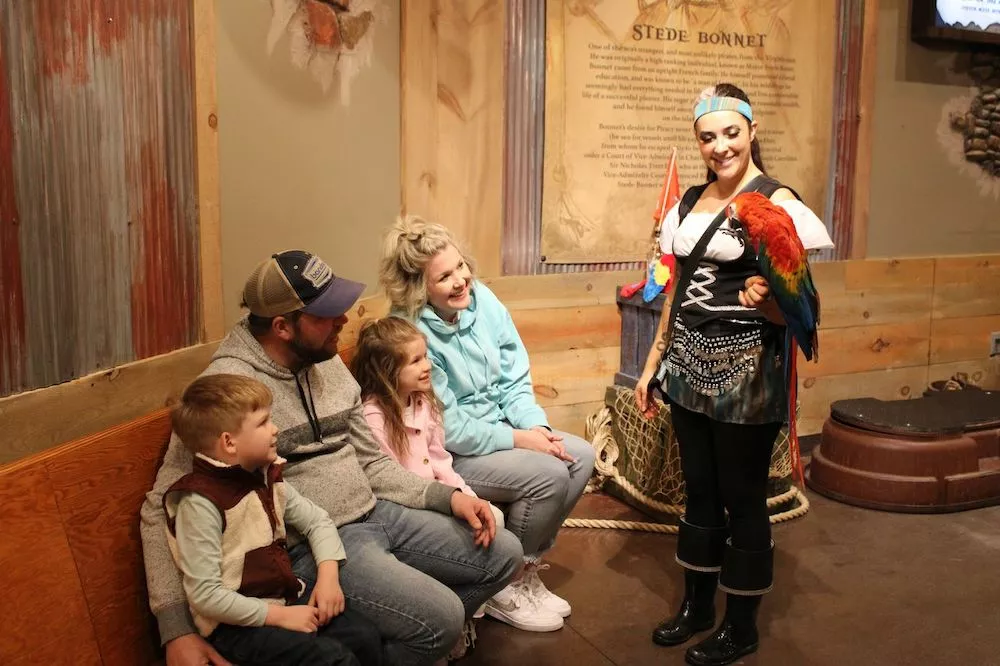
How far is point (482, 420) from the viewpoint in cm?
264

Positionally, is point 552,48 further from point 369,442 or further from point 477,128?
point 369,442

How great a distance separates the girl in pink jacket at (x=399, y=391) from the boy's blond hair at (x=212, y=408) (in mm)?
603

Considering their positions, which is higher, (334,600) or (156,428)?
(156,428)

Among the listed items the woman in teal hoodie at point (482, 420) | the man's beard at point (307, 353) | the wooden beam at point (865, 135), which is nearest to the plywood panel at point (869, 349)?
the wooden beam at point (865, 135)

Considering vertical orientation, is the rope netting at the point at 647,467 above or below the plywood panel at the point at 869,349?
below

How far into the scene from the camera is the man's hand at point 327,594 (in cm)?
178

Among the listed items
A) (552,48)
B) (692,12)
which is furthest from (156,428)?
(692,12)

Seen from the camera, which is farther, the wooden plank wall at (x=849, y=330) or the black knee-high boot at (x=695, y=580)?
the wooden plank wall at (x=849, y=330)

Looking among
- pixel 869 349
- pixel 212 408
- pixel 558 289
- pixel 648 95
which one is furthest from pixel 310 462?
pixel 869 349

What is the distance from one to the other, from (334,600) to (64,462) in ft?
1.76

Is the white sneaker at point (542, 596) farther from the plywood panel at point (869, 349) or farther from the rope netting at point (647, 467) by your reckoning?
the plywood panel at point (869, 349)

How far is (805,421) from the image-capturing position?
4355mm

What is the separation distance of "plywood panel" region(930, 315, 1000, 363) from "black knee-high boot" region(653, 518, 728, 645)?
260cm

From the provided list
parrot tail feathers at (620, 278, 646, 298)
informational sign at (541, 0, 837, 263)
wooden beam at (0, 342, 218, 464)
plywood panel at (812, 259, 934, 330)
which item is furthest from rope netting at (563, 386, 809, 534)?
wooden beam at (0, 342, 218, 464)
